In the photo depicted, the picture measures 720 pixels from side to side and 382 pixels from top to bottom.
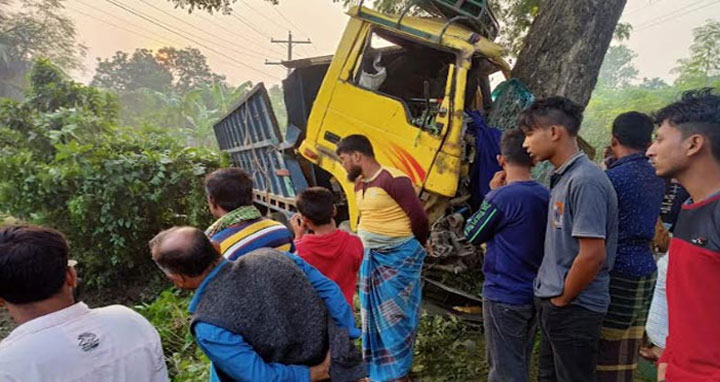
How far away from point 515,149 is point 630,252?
26.5 inches

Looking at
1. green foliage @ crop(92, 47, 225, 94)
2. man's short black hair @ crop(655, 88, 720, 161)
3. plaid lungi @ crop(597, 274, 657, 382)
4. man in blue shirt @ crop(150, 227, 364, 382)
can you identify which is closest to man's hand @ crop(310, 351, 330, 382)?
man in blue shirt @ crop(150, 227, 364, 382)

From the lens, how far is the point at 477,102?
14.4ft

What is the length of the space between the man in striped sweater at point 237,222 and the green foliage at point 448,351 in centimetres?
178

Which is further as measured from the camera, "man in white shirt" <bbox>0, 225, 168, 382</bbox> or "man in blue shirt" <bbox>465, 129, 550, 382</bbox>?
"man in blue shirt" <bbox>465, 129, 550, 382</bbox>

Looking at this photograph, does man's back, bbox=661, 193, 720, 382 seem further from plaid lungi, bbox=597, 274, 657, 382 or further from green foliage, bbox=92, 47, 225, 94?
green foliage, bbox=92, 47, 225, 94

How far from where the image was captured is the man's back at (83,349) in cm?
104

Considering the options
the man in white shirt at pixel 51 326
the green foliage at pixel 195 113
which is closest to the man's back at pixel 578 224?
the man in white shirt at pixel 51 326

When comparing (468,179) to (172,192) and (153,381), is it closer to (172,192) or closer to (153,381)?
(153,381)

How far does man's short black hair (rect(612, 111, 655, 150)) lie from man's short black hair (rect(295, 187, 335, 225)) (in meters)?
1.45

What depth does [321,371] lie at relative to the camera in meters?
1.37

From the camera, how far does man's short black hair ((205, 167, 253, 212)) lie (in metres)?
1.89

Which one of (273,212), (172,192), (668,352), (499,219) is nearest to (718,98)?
(668,352)

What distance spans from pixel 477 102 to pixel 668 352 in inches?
133

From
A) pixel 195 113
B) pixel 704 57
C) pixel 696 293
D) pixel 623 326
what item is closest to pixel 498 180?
pixel 623 326
